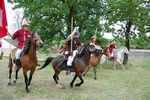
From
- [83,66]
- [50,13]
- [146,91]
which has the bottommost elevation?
[146,91]

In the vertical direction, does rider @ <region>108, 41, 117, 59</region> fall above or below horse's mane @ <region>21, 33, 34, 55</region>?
below

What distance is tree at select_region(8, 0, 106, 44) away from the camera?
24.8 m

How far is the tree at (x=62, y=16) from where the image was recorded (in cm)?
2478

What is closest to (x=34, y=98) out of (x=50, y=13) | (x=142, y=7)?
(x=50, y=13)

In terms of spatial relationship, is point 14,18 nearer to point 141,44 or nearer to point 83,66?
point 141,44

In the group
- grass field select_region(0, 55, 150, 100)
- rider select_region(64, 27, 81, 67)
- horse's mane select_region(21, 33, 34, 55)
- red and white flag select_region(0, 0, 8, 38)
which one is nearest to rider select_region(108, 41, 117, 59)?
grass field select_region(0, 55, 150, 100)

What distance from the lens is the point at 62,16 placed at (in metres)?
25.7

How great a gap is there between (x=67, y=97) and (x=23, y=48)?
2391mm

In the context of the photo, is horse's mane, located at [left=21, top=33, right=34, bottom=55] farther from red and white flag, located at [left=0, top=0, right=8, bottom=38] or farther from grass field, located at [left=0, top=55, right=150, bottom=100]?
red and white flag, located at [left=0, top=0, right=8, bottom=38]

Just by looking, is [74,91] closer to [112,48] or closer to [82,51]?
[82,51]

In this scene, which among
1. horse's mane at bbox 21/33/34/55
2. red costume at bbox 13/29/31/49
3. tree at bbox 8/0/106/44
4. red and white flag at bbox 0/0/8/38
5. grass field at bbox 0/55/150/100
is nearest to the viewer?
red and white flag at bbox 0/0/8/38

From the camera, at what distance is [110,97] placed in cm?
1191

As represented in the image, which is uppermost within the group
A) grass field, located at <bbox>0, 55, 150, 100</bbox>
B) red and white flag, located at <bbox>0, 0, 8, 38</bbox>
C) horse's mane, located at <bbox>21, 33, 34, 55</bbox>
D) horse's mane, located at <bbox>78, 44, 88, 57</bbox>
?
red and white flag, located at <bbox>0, 0, 8, 38</bbox>

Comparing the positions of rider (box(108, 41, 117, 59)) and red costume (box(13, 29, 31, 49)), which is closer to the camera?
red costume (box(13, 29, 31, 49))
